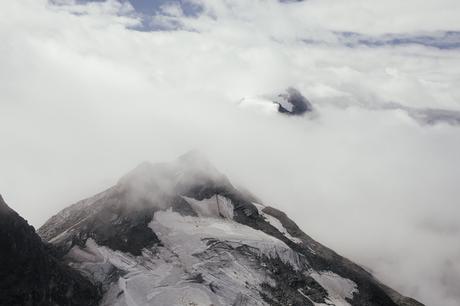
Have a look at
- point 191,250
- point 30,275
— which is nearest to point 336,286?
point 191,250

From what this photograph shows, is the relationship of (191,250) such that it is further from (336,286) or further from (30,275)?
(336,286)

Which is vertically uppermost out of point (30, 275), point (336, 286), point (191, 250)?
point (191, 250)

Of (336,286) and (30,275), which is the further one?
(336,286)

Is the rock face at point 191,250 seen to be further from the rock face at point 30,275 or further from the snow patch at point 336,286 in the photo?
the rock face at point 30,275

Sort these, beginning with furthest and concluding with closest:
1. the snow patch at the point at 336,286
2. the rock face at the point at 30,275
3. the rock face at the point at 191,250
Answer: the snow patch at the point at 336,286, the rock face at the point at 191,250, the rock face at the point at 30,275

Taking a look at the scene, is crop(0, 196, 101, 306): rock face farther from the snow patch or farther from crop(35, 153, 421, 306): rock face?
the snow patch

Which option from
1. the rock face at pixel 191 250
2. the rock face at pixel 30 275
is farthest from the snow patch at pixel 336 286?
the rock face at pixel 30 275

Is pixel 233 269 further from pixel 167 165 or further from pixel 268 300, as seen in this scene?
pixel 167 165
